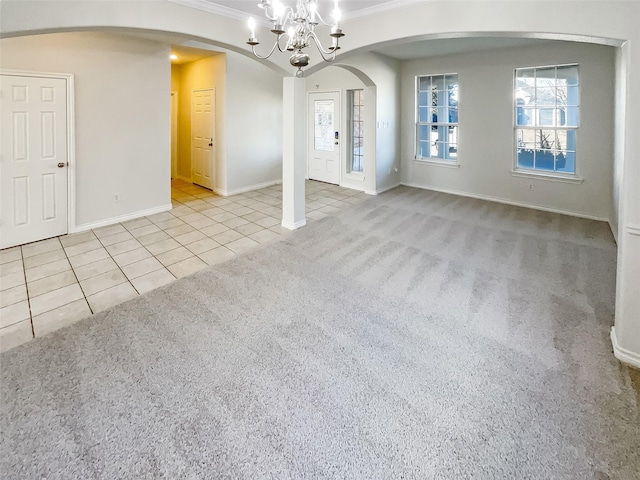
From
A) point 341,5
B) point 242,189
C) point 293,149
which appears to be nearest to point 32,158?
point 293,149

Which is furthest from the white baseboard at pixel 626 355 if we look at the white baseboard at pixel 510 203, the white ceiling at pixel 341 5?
the white baseboard at pixel 510 203

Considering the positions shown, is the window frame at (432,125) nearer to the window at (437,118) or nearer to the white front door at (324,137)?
the window at (437,118)

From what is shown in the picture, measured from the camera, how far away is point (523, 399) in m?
1.96

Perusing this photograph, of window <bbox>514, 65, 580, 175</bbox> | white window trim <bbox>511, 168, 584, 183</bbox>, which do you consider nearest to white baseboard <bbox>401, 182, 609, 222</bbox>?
white window trim <bbox>511, 168, 584, 183</bbox>

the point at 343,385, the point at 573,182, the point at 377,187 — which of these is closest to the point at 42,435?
the point at 343,385

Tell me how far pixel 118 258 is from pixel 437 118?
21.5 ft

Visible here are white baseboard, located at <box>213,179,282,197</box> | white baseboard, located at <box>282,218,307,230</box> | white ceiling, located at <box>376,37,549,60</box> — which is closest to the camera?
white baseboard, located at <box>282,218,307,230</box>

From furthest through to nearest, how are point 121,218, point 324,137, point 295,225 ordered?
1. point 324,137
2. point 121,218
3. point 295,225

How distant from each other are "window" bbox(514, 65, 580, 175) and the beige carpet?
3088mm

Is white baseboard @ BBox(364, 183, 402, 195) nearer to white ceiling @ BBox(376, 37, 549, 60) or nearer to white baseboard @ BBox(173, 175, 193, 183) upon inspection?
white ceiling @ BBox(376, 37, 549, 60)

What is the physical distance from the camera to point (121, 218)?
528cm

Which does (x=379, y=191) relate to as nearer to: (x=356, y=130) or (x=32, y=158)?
(x=356, y=130)

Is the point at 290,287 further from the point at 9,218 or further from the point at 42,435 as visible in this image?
the point at 9,218

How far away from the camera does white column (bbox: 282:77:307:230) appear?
4.75 metres
